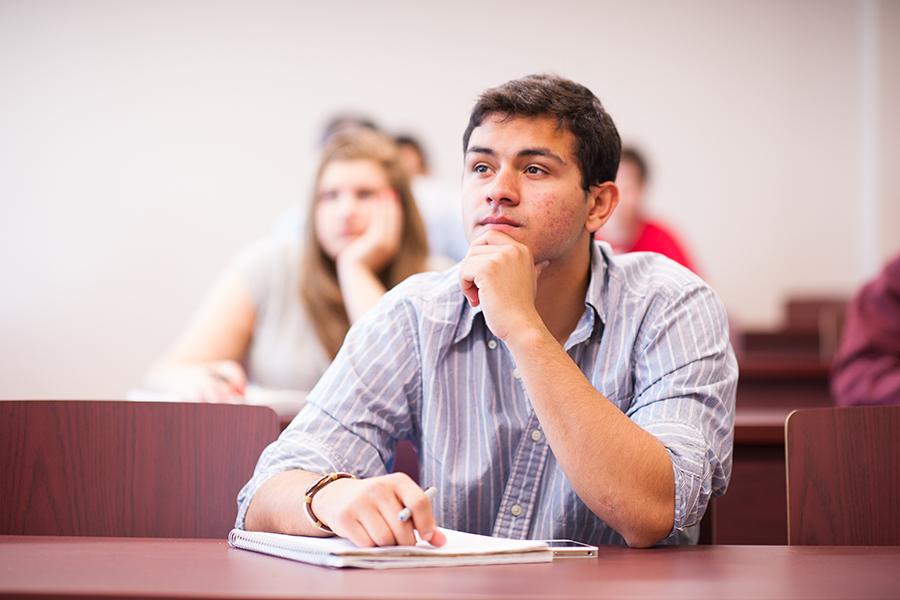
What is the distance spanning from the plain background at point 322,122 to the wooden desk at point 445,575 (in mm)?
4995

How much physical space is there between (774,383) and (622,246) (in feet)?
5.38

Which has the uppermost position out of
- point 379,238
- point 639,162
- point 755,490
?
point 639,162

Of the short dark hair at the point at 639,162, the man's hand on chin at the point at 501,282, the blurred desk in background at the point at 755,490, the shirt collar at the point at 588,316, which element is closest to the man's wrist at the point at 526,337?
the man's hand on chin at the point at 501,282

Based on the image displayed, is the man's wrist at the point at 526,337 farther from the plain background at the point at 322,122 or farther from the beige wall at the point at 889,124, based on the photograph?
the beige wall at the point at 889,124

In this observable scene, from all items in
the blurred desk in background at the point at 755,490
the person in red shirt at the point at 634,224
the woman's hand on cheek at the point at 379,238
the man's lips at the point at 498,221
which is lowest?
the blurred desk in background at the point at 755,490

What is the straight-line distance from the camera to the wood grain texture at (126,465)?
131 centimetres

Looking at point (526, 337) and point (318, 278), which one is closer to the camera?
point (526, 337)

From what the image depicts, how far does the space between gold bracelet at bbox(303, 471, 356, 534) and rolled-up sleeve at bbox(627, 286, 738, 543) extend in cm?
37

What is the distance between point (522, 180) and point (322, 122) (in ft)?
15.6

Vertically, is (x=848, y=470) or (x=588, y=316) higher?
(x=588, y=316)

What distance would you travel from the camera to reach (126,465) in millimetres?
1322

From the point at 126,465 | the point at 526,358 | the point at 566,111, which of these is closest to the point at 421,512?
the point at 526,358

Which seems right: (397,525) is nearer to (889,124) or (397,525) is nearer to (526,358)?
(526,358)

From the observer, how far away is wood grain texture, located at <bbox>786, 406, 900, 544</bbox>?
1.27 m
